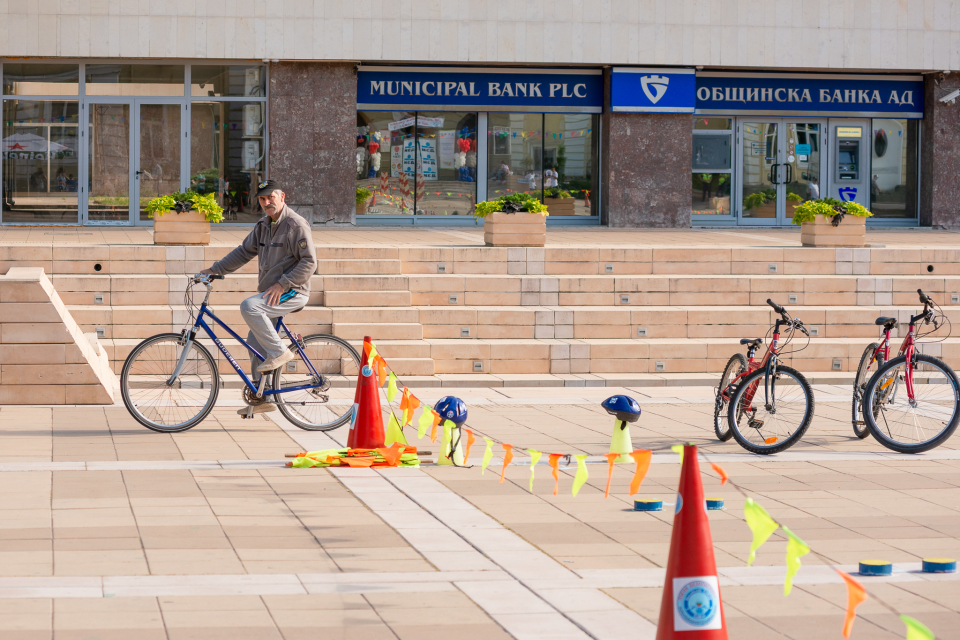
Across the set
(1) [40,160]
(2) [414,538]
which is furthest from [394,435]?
(1) [40,160]

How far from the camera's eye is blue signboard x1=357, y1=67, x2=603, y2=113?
24.5 metres

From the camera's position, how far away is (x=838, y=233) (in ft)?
54.9

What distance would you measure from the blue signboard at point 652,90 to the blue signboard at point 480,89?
545 mm

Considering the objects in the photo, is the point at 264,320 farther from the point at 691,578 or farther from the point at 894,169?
the point at 894,169

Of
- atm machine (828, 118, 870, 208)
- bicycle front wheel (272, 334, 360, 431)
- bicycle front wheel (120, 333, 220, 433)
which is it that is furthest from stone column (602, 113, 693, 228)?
bicycle front wheel (120, 333, 220, 433)

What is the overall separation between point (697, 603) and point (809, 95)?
23.3m

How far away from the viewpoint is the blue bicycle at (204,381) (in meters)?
9.46

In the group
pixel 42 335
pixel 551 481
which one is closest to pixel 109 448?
pixel 42 335

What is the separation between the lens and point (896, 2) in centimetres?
2530

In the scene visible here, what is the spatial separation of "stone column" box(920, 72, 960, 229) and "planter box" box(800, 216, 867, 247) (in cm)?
1049

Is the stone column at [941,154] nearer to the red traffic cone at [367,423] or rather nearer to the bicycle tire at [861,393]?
the bicycle tire at [861,393]

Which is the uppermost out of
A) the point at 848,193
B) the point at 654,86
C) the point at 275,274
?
the point at 654,86

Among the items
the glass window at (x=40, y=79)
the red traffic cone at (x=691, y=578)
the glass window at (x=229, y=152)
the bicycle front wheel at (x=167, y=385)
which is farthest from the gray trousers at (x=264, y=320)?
the glass window at (x=40, y=79)

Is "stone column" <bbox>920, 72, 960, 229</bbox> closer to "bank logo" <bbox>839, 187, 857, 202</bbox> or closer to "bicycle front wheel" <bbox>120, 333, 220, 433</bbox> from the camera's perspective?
"bank logo" <bbox>839, 187, 857, 202</bbox>
